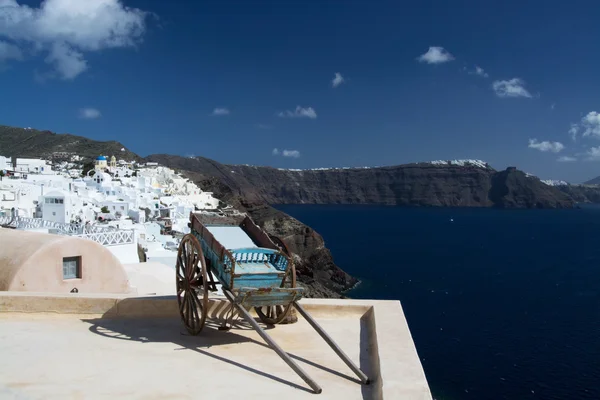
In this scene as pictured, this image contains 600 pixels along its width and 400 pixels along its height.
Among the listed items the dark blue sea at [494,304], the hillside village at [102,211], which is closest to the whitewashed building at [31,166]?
the hillside village at [102,211]

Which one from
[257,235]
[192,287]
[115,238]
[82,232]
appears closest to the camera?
[192,287]

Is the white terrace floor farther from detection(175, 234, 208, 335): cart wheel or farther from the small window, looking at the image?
the small window

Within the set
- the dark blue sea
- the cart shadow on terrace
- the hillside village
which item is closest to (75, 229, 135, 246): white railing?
the hillside village

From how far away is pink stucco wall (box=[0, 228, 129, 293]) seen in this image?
876cm

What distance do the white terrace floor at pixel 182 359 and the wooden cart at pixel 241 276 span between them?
1.10ft

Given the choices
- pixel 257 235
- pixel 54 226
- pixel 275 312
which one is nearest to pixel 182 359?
pixel 275 312

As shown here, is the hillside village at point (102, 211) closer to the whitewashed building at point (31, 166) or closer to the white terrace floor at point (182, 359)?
the whitewashed building at point (31, 166)

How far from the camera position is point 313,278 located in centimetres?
5078

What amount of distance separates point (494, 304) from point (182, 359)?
42.1 meters

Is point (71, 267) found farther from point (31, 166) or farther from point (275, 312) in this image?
point (31, 166)

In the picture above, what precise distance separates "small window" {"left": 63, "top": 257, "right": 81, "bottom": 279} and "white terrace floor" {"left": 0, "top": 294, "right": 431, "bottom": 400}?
102 inches

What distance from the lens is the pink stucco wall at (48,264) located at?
8758 mm

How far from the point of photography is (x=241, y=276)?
5914mm

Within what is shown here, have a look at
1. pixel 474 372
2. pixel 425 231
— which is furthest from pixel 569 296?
pixel 425 231
